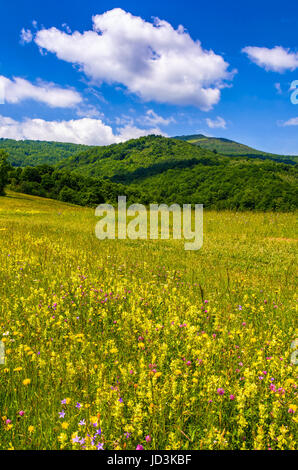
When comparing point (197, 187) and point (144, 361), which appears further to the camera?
point (197, 187)

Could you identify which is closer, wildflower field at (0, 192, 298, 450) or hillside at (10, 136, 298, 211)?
wildflower field at (0, 192, 298, 450)

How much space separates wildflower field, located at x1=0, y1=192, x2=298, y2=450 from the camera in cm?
214

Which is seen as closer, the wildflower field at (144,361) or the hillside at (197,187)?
the wildflower field at (144,361)

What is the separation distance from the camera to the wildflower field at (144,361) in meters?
2.14

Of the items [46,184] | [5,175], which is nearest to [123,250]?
[5,175]

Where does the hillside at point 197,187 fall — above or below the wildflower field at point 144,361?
above

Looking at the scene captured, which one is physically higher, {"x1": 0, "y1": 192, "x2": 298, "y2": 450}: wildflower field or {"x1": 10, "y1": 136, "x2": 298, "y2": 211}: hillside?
{"x1": 10, "y1": 136, "x2": 298, "y2": 211}: hillside

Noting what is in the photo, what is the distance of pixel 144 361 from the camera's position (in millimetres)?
2934

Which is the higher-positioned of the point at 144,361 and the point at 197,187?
the point at 197,187

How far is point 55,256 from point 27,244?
240cm
